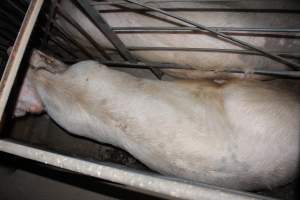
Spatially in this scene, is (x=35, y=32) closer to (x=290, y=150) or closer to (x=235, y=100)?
(x=235, y=100)

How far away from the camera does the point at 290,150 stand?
1.41 m

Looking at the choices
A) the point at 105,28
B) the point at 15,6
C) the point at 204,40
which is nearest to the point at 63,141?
the point at 15,6

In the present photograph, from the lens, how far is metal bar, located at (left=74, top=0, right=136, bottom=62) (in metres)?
1.57

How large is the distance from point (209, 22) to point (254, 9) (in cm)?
26

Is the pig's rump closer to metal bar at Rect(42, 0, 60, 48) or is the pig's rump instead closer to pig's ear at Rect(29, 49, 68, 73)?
pig's ear at Rect(29, 49, 68, 73)

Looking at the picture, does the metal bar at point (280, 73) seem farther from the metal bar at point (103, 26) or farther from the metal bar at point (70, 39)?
the metal bar at point (70, 39)

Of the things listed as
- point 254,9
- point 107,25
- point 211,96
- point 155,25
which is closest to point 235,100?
point 211,96

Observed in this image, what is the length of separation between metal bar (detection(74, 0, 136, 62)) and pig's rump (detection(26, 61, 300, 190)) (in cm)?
19

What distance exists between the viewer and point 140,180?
3.13 feet

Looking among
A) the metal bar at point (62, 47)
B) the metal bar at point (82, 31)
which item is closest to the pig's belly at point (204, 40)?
the metal bar at point (82, 31)

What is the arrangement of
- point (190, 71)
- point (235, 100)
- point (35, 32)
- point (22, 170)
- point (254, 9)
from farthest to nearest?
point (22, 170), point (35, 32), point (190, 71), point (235, 100), point (254, 9)

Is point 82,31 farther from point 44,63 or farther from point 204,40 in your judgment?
point 204,40

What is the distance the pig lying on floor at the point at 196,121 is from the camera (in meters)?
1.44

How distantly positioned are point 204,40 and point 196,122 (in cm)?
48
